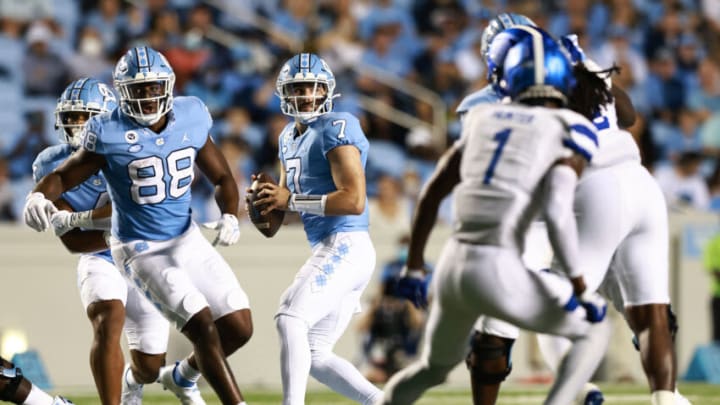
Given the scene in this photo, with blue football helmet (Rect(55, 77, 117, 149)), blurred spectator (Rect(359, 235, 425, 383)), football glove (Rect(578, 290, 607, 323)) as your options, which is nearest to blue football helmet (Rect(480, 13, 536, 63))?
football glove (Rect(578, 290, 607, 323))

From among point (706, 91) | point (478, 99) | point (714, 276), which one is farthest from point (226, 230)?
point (706, 91)

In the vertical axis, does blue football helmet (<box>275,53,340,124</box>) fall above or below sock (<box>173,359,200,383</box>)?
above

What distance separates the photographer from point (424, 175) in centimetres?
1243

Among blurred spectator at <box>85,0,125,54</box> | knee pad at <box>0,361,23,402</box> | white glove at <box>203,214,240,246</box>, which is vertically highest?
blurred spectator at <box>85,0,125,54</box>

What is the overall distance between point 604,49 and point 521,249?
33.9 feet

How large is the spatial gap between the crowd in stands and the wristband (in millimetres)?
5191

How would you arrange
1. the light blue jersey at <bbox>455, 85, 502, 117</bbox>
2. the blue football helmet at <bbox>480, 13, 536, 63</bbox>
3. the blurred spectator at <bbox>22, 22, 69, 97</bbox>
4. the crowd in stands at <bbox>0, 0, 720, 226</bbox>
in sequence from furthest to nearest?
the blurred spectator at <bbox>22, 22, 69, 97</bbox> → the crowd in stands at <bbox>0, 0, 720, 226</bbox> → the blue football helmet at <bbox>480, 13, 536, 63</bbox> → the light blue jersey at <bbox>455, 85, 502, 117</bbox>

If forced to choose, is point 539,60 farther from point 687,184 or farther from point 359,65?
point 359,65

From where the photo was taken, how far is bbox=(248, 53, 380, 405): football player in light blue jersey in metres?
5.52

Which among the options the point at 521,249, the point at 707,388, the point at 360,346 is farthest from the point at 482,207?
the point at 360,346

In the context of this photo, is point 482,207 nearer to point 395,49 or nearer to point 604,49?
point 395,49

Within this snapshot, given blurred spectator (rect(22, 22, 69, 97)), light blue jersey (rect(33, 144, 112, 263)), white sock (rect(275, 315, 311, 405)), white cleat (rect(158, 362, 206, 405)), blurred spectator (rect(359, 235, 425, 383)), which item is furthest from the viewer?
blurred spectator (rect(22, 22, 69, 97))

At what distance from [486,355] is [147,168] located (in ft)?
5.21

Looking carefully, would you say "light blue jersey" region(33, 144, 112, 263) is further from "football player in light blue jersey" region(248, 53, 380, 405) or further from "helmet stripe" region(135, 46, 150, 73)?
"football player in light blue jersey" region(248, 53, 380, 405)
